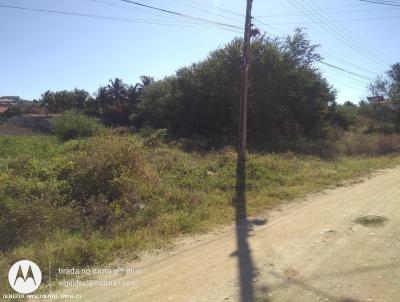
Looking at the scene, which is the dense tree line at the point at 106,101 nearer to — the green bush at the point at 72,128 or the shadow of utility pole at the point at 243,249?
the green bush at the point at 72,128

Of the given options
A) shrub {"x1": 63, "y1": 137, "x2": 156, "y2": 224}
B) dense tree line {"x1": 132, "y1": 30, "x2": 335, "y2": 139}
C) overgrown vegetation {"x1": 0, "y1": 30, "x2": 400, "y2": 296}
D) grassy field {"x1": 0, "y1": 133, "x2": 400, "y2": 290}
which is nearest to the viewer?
grassy field {"x1": 0, "y1": 133, "x2": 400, "y2": 290}

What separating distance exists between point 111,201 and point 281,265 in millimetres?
4790

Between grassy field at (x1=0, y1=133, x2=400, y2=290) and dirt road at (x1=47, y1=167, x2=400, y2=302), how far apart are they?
865 mm

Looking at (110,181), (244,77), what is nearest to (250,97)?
(244,77)

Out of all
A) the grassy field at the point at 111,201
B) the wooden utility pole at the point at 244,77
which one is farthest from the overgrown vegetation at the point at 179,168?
the wooden utility pole at the point at 244,77

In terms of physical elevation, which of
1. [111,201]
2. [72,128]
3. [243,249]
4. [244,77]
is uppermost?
[244,77]

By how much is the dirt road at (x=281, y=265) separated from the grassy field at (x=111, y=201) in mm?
865

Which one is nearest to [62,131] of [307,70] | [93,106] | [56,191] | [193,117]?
[193,117]

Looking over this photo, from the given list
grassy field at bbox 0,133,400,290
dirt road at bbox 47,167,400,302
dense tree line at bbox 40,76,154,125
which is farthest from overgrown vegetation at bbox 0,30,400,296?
dense tree line at bbox 40,76,154,125

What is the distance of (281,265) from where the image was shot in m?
5.72

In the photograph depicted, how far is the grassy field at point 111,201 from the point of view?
6.86 m

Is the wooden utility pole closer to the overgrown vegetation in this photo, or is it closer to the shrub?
the overgrown vegetation

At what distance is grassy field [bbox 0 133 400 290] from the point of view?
686 centimetres

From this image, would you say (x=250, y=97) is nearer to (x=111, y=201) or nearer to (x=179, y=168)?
(x=179, y=168)
